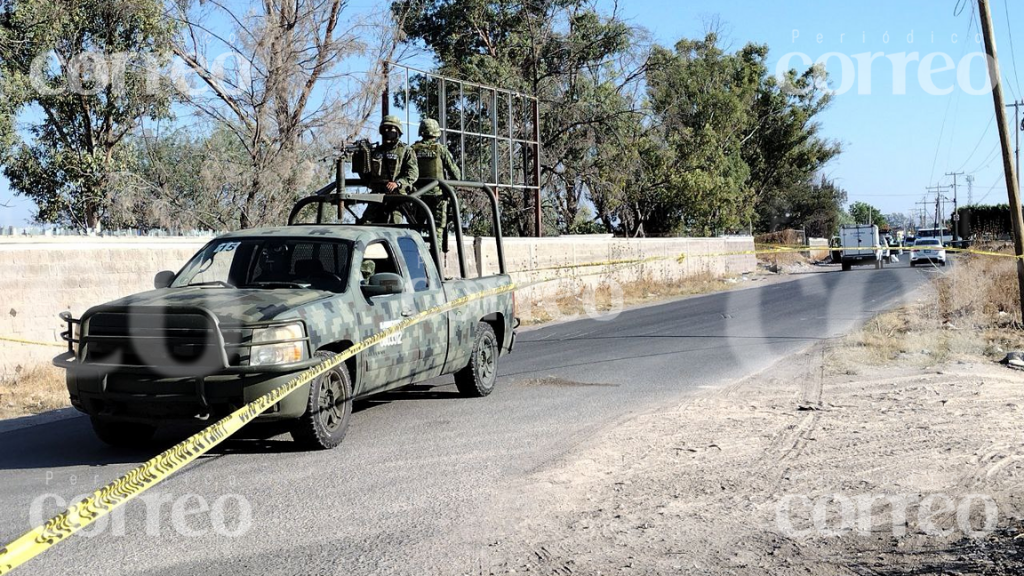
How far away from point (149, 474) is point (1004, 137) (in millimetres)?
14694

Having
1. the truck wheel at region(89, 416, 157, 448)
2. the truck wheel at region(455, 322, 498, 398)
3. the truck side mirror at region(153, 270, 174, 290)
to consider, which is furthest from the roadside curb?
the truck wheel at region(455, 322, 498, 398)

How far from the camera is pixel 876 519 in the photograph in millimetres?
5309

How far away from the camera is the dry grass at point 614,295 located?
77.2ft

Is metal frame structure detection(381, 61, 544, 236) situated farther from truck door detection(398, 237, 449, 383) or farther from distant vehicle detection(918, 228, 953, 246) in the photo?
distant vehicle detection(918, 228, 953, 246)

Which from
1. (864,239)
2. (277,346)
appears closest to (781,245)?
(864,239)

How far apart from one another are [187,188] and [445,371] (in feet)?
63.8

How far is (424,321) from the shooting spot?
334 inches

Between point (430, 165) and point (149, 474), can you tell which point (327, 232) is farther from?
point (430, 165)

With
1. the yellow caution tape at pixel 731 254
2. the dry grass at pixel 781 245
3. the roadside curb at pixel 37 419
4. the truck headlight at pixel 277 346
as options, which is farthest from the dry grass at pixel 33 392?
the dry grass at pixel 781 245

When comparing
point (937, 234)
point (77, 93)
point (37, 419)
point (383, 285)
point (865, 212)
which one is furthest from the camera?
point (865, 212)

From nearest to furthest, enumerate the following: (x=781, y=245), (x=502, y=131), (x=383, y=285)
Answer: (x=383, y=285) < (x=502, y=131) < (x=781, y=245)

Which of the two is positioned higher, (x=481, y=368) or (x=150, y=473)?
(x=150, y=473)

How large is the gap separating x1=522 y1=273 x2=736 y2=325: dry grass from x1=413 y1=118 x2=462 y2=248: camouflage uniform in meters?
9.09

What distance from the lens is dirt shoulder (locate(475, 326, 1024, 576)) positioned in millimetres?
4727
